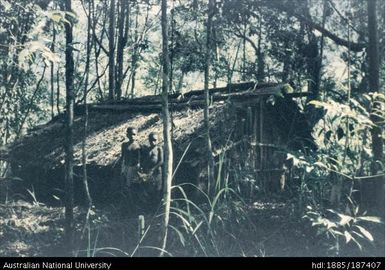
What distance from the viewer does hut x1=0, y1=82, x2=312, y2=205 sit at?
1035 centimetres

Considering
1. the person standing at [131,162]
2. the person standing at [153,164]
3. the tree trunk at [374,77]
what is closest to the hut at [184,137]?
the person standing at [153,164]

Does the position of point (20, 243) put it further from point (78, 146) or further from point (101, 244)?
point (78, 146)

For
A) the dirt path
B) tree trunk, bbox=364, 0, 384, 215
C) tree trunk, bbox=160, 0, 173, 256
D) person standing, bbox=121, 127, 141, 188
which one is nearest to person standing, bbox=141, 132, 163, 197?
person standing, bbox=121, 127, 141, 188

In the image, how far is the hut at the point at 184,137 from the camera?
10352mm

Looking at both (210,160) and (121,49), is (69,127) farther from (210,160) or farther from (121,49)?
(121,49)

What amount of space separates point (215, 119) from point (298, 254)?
3.93 m

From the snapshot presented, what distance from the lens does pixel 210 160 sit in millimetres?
7945

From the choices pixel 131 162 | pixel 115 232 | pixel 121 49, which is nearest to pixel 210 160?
pixel 115 232

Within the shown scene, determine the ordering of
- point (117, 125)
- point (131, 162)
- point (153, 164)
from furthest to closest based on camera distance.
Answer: point (117, 125) → point (131, 162) → point (153, 164)

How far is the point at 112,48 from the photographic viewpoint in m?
18.1

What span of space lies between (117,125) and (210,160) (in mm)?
5310

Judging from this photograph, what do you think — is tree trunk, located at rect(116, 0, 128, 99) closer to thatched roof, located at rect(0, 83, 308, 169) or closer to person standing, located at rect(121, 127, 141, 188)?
thatched roof, located at rect(0, 83, 308, 169)

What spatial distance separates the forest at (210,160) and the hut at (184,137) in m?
0.04
